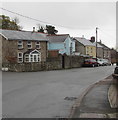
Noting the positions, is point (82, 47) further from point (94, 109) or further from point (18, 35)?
point (94, 109)

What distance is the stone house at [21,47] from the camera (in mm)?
30727

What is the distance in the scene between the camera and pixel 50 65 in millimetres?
29688

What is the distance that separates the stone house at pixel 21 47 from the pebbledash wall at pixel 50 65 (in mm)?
3368

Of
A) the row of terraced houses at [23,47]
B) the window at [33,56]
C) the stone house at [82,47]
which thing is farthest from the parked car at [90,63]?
the stone house at [82,47]

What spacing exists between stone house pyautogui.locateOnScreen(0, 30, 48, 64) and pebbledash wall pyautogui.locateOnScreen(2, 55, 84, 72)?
3.37 meters

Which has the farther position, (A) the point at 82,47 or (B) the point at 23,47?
(A) the point at 82,47

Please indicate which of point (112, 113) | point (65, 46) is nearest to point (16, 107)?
point (112, 113)

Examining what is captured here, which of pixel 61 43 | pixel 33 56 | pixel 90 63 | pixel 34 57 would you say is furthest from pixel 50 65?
pixel 61 43

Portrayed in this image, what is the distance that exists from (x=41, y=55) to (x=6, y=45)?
7.59m

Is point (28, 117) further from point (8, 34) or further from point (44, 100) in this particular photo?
point (8, 34)

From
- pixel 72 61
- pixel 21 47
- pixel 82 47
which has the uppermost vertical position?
pixel 82 47

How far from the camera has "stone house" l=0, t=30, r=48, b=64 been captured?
3073cm

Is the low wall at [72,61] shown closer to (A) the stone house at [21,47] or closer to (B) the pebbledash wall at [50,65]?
(B) the pebbledash wall at [50,65]

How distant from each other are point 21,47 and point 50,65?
6.72 metres
